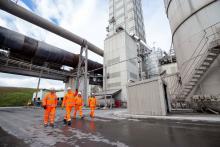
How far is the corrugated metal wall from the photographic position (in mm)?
7426

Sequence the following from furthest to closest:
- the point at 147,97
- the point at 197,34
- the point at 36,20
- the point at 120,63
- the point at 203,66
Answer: the point at 120,63
the point at 36,20
the point at 197,34
the point at 147,97
the point at 203,66

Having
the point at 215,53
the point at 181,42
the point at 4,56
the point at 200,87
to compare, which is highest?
the point at 4,56

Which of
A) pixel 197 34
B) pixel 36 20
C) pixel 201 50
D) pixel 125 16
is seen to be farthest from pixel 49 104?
pixel 125 16

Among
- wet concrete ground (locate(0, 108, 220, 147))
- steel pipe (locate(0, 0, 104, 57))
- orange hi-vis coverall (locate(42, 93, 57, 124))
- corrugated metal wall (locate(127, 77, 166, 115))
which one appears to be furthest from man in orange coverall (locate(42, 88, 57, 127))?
steel pipe (locate(0, 0, 104, 57))

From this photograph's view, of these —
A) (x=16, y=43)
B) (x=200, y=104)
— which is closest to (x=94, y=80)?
(x=16, y=43)

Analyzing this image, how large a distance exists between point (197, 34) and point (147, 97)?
5640mm

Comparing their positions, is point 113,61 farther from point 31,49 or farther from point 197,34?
point 197,34

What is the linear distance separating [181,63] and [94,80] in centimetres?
2470

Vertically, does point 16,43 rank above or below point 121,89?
above

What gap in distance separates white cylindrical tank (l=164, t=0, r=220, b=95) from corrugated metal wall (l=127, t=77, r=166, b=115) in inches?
103

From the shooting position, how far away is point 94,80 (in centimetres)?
3244

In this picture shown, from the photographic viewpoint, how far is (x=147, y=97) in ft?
26.5

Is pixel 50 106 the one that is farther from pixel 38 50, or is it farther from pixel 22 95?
pixel 22 95

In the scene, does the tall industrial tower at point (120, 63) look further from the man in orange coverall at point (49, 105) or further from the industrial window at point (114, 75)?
the man in orange coverall at point (49, 105)
